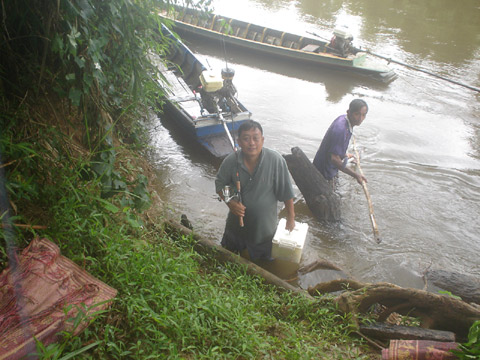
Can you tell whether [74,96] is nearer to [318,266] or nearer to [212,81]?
[318,266]

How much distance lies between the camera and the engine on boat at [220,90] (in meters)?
6.75

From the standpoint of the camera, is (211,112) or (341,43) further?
(341,43)

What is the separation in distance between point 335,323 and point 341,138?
2758 mm

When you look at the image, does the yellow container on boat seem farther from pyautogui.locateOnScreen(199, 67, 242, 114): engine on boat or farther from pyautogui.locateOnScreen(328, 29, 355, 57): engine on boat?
pyautogui.locateOnScreen(328, 29, 355, 57): engine on boat

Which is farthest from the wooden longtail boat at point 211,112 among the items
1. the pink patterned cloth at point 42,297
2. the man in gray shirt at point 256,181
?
the pink patterned cloth at point 42,297

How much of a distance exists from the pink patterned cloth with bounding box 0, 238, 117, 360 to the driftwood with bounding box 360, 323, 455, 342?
231 cm

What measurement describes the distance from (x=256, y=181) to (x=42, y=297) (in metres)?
2.21

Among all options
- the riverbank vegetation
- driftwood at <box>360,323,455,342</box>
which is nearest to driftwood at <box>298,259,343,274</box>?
the riverbank vegetation

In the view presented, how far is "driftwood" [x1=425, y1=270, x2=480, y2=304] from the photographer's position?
13.4ft

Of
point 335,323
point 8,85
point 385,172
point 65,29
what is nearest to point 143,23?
point 65,29

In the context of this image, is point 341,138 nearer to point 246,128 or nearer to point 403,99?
point 246,128

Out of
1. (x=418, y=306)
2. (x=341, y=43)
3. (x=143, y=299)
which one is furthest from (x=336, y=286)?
(x=341, y=43)

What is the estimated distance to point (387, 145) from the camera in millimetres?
9125

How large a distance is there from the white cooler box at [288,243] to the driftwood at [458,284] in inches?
73.8
